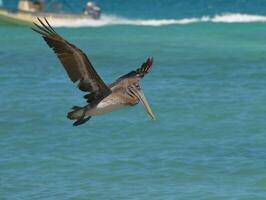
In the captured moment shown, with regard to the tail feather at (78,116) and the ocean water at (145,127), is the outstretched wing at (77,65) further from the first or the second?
the ocean water at (145,127)

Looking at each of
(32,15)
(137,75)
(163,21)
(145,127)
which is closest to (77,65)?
(137,75)

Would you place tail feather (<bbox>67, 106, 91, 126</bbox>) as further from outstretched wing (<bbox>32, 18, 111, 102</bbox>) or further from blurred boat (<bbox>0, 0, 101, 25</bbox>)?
blurred boat (<bbox>0, 0, 101, 25</bbox>)

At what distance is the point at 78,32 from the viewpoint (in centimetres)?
3481

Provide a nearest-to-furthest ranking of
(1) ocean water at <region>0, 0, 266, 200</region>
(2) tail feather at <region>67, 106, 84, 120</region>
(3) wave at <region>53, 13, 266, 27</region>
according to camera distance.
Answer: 1. (2) tail feather at <region>67, 106, 84, 120</region>
2. (1) ocean water at <region>0, 0, 266, 200</region>
3. (3) wave at <region>53, 13, 266, 27</region>

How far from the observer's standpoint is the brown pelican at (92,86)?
931cm

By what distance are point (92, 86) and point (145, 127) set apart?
8.27 m

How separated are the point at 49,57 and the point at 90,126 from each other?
934cm

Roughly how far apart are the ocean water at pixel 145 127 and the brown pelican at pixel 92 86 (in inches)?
142

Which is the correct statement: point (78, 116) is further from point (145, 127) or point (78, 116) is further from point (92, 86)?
point (145, 127)

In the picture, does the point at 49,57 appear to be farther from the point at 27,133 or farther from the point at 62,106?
the point at 27,133

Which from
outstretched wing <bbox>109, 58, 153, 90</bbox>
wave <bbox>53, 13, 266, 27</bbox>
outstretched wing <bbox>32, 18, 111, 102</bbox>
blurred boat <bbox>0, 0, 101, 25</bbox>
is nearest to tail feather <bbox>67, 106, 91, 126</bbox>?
outstretched wing <bbox>32, 18, 111, 102</bbox>

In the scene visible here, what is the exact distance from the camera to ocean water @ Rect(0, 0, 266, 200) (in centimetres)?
1380

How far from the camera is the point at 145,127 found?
Result: 59.1 feet

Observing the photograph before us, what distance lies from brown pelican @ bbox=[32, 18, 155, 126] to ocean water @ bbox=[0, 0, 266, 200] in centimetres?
360
